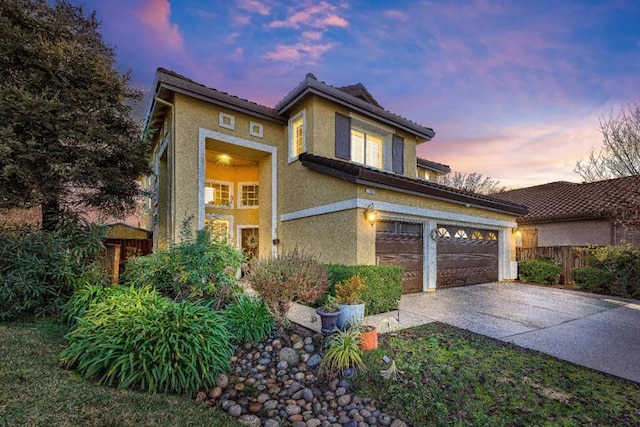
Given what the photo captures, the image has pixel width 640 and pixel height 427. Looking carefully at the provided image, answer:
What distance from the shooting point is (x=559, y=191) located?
1830 centimetres

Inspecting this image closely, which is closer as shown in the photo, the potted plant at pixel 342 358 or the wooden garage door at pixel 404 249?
the potted plant at pixel 342 358

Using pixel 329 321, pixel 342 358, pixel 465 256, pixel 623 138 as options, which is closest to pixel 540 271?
pixel 465 256

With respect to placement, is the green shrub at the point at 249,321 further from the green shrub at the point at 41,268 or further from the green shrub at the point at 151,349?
the green shrub at the point at 41,268

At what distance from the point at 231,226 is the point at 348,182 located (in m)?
6.41

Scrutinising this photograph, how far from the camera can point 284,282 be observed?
4.99 meters

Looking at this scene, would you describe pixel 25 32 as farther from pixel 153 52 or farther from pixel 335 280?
pixel 335 280

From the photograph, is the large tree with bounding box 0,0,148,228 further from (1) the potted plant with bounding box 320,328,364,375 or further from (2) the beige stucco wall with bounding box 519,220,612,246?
(2) the beige stucco wall with bounding box 519,220,612,246

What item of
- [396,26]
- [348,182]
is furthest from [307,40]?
[348,182]

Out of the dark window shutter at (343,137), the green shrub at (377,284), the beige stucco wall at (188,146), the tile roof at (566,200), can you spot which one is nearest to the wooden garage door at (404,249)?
the green shrub at (377,284)

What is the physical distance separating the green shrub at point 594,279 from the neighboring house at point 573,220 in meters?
3.08

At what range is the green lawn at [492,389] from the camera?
327 cm

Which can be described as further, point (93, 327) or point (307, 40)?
point (307, 40)

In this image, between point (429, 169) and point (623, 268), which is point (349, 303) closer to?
point (623, 268)

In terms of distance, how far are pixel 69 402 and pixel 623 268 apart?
47.9 feet
